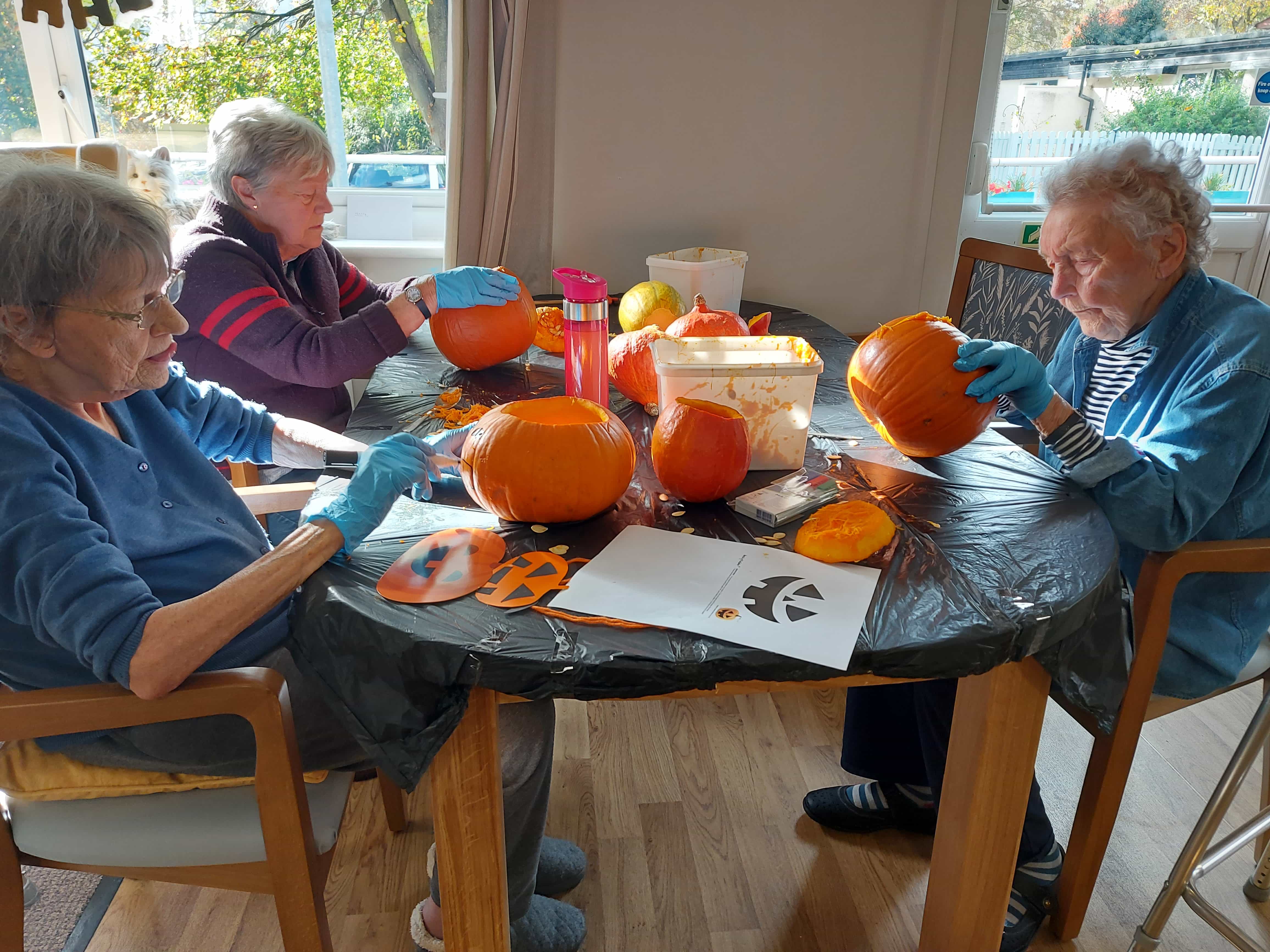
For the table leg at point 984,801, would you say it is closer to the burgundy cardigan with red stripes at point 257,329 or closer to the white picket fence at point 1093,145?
the burgundy cardigan with red stripes at point 257,329

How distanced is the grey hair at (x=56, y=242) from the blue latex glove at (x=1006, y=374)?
1.05m

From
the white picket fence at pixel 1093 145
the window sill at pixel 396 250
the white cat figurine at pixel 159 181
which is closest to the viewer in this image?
the white cat figurine at pixel 159 181

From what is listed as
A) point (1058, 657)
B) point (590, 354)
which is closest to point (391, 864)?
point (590, 354)

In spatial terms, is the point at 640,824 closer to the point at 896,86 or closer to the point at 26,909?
the point at 26,909

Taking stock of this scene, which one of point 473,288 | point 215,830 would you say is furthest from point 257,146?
point 215,830

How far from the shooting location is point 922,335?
1.22 m

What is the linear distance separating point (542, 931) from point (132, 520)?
2.70 feet

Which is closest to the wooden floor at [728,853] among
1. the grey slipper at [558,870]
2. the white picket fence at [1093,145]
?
the grey slipper at [558,870]

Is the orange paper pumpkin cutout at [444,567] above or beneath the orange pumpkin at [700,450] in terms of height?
beneath

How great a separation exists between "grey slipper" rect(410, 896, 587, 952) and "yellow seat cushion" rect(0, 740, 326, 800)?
44 cm

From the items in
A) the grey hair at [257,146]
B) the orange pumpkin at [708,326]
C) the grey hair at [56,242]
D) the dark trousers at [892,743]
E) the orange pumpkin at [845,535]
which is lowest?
the dark trousers at [892,743]

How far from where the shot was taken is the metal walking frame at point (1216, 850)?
3.93 feet

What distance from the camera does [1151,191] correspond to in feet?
4.14

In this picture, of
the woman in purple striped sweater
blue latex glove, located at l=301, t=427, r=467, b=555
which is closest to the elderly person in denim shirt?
blue latex glove, located at l=301, t=427, r=467, b=555
